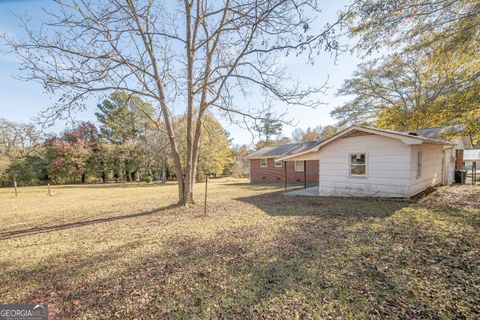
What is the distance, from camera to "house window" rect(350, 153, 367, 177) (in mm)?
8729

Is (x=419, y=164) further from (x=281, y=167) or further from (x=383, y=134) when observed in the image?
(x=281, y=167)

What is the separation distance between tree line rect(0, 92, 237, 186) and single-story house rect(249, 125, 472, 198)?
55.5 ft

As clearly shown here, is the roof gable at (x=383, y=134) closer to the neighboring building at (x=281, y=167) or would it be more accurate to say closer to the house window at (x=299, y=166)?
the neighboring building at (x=281, y=167)

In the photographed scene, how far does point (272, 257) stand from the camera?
3.65 meters

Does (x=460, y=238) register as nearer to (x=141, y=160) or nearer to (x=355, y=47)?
(x=355, y=47)

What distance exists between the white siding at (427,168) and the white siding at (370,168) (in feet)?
1.35

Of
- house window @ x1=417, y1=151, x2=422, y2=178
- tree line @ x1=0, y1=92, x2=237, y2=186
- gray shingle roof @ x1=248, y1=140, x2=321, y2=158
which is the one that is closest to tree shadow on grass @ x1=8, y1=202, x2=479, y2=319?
house window @ x1=417, y1=151, x2=422, y2=178

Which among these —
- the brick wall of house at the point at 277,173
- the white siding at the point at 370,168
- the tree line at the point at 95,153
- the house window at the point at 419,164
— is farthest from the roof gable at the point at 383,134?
the tree line at the point at 95,153

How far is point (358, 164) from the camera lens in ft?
29.1

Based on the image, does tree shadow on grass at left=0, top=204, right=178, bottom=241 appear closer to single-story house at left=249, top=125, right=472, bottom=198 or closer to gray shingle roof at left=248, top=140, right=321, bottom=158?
single-story house at left=249, top=125, right=472, bottom=198

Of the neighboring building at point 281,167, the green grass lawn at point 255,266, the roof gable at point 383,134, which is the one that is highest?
the roof gable at point 383,134

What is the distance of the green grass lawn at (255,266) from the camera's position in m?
2.40

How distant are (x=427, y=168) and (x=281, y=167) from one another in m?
10.7

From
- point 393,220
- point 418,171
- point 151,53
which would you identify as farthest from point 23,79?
point 418,171
